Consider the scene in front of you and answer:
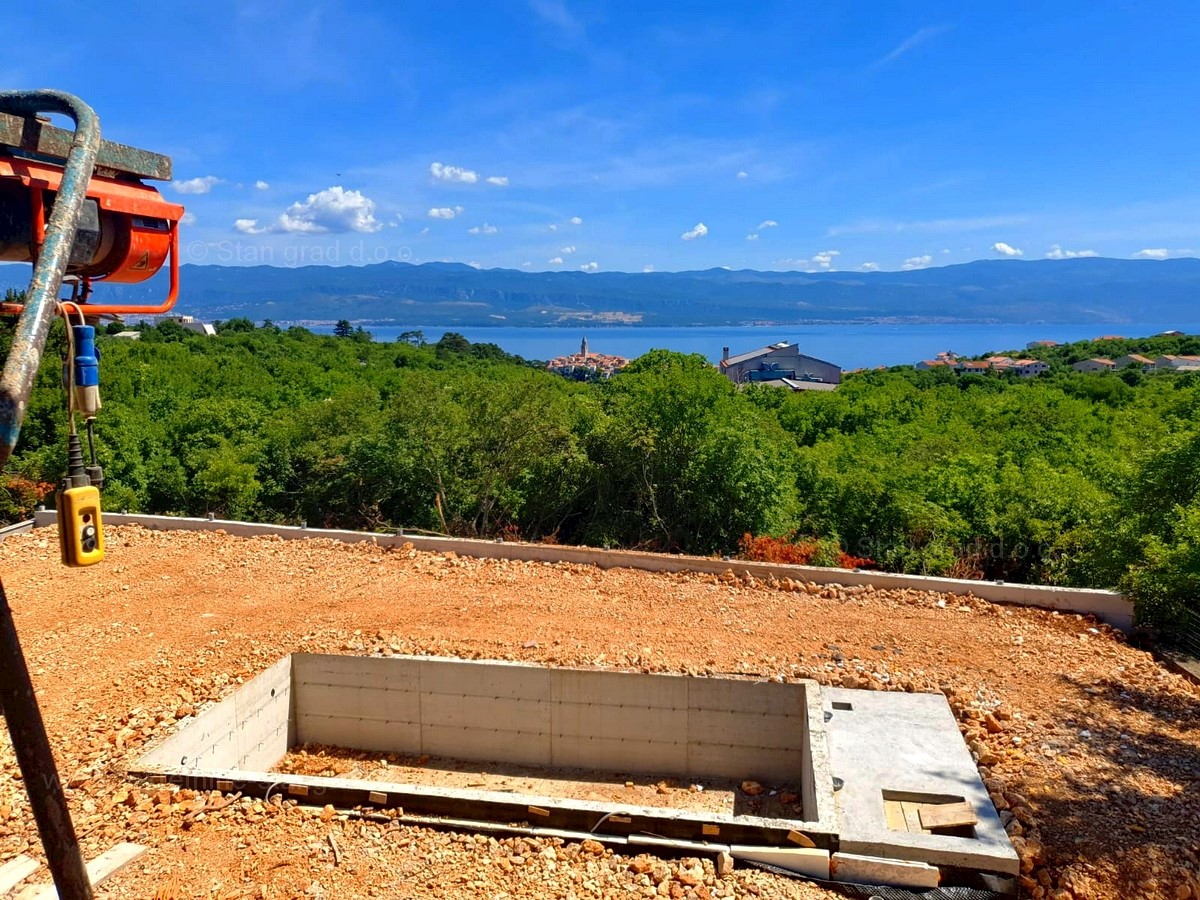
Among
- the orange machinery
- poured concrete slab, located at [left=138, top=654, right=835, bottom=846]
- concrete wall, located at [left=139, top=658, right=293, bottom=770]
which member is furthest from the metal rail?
poured concrete slab, located at [left=138, top=654, right=835, bottom=846]

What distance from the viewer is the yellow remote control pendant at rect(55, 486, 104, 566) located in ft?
7.73

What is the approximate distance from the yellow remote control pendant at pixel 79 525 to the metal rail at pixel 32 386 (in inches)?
8.3

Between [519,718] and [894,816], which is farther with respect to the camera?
[519,718]

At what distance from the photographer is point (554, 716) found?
8.39m

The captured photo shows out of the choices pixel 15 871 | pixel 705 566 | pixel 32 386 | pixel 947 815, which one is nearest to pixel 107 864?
pixel 15 871

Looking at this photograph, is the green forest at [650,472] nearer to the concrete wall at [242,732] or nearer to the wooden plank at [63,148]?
the concrete wall at [242,732]

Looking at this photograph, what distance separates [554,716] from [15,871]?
4.60 metres

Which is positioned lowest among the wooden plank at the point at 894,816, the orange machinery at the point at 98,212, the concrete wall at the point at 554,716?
the concrete wall at the point at 554,716

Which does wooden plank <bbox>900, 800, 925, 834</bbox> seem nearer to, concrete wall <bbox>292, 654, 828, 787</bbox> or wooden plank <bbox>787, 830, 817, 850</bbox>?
wooden plank <bbox>787, 830, 817, 850</bbox>

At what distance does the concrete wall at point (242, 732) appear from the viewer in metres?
6.97

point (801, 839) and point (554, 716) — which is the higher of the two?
point (801, 839)

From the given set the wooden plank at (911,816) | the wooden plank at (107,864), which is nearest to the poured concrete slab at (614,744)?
the wooden plank at (911,816)

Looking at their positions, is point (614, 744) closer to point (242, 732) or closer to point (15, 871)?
point (242, 732)

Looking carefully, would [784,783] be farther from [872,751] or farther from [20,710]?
[20,710]
